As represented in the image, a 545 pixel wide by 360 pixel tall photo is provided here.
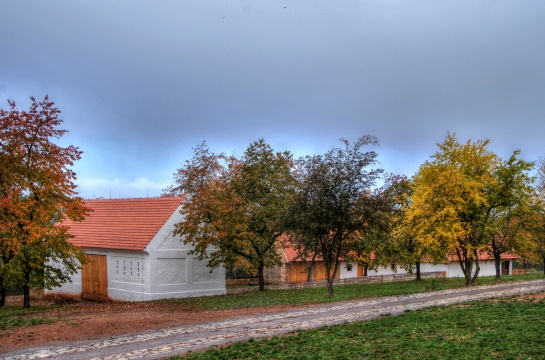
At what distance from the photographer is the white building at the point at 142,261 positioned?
96.5ft

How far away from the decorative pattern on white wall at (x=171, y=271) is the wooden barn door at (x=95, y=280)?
4.64m

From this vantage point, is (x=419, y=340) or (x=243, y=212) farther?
(x=243, y=212)

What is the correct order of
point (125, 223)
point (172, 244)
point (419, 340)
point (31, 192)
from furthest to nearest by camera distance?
point (125, 223), point (172, 244), point (31, 192), point (419, 340)

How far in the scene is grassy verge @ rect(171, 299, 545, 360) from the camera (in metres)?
10.9

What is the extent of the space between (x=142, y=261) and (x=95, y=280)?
211 inches

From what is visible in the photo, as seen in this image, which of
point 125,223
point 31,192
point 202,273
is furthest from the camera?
point 125,223

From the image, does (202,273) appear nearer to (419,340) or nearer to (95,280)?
(95,280)

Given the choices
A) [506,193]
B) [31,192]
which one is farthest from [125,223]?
[506,193]

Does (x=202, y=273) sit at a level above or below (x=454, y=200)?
below

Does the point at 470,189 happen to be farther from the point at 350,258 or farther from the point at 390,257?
the point at 390,257

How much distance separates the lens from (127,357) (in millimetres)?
11602

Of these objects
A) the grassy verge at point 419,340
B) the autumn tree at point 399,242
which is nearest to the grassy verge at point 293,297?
the autumn tree at point 399,242

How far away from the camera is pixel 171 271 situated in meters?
30.1

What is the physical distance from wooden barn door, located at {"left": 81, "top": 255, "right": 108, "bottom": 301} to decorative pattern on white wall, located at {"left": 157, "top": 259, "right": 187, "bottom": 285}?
4.64 meters
